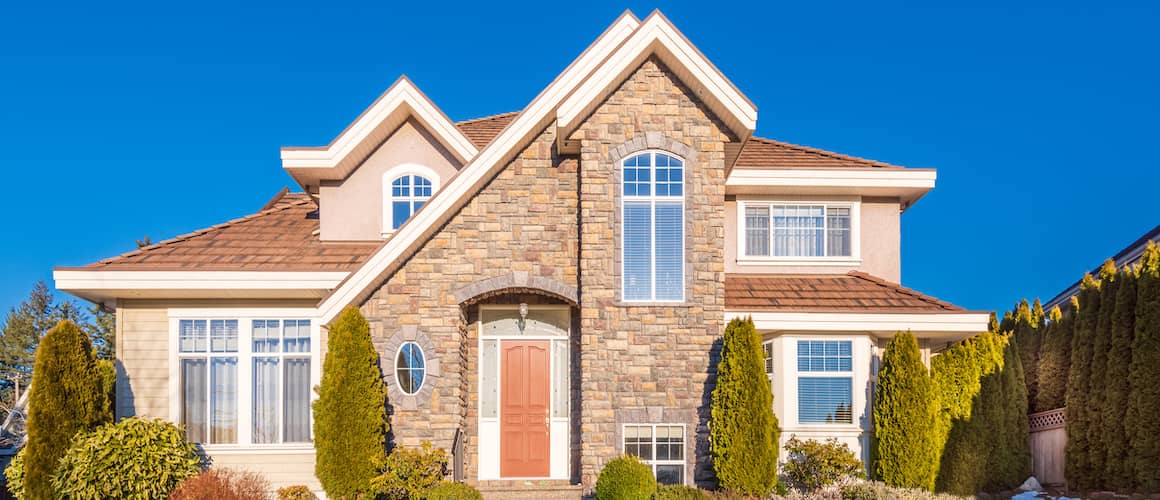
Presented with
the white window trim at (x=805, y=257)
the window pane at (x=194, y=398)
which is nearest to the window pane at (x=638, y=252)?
the white window trim at (x=805, y=257)

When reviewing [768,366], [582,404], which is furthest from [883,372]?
[582,404]

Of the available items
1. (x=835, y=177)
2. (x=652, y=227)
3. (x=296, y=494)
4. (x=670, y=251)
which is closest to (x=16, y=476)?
(x=296, y=494)

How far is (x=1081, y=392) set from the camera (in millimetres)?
15938

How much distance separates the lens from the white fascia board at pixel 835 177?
52.9ft

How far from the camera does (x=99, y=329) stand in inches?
1821

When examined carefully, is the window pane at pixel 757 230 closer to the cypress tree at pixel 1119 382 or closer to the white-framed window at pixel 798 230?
the white-framed window at pixel 798 230

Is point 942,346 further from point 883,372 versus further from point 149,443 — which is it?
point 149,443

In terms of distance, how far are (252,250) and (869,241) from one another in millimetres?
10078

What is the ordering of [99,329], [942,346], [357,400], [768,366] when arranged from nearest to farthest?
[357,400], [768,366], [942,346], [99,329]

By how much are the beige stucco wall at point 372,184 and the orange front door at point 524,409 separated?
319cm

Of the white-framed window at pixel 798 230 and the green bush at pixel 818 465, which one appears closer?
the green bush at pixel 818 465

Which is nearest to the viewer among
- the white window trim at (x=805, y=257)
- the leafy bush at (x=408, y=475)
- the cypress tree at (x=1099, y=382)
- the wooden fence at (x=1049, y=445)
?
the leafy bush at (x=408, y=475)

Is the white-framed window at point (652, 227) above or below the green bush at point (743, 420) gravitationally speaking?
above

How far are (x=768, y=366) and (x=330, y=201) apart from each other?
24.8 feet
